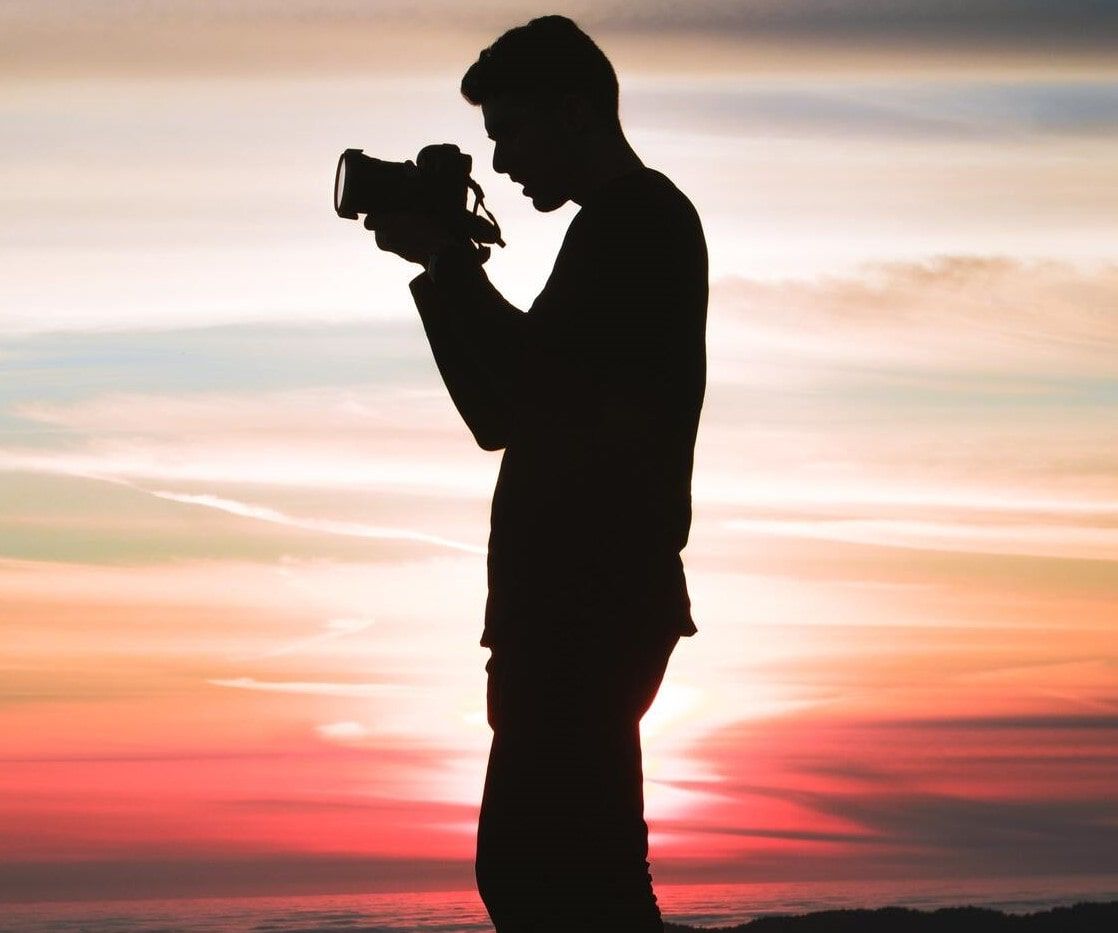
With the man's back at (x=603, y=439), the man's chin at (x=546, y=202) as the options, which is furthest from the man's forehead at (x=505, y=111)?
the man's back at (x=603, y=439)

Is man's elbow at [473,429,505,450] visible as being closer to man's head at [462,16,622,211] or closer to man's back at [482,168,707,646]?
man's back at [482,168,707,646]

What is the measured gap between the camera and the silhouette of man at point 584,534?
2918 mm

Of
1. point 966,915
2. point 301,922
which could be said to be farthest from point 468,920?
point 966,915

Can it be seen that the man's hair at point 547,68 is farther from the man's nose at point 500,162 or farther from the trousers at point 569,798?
the trousers at point 569,798

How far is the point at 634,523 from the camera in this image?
9.66 ft

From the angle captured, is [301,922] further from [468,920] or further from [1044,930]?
[1044,930]

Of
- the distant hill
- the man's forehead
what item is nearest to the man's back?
the man's forehead

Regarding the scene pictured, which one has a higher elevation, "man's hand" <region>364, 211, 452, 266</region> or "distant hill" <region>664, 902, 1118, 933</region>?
"man's hand" <region>364, 211, 452, 266</region>

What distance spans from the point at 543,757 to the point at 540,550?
1.28 ft

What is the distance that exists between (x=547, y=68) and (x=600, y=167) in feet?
0.73

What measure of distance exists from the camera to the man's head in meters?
0.24

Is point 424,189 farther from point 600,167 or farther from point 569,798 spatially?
point 569,798

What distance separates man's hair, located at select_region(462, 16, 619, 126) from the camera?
315 cm

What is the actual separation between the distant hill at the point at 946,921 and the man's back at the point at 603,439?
60.3 feet
